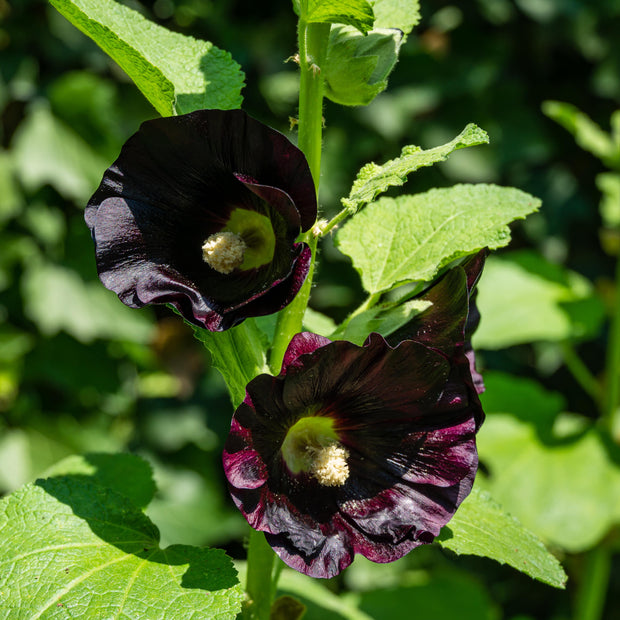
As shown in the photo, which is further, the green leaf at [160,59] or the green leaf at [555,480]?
the green leaf at [555,480]

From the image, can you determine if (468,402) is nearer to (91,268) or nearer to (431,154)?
(431,154)

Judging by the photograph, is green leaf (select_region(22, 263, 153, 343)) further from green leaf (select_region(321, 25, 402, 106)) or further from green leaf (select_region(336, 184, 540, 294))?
green leaf (select_region(321, 25, 402, 106))

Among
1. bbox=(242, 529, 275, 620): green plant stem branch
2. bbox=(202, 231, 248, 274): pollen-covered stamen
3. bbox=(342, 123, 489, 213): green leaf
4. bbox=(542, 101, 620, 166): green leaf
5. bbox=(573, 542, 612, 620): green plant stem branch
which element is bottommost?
bbox=(573, 542, 612, 620): green plant stem branch

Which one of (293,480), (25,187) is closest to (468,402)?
(293,480)

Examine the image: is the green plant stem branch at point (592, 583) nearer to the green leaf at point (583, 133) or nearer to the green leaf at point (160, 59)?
the green leaf at point (583, 133)

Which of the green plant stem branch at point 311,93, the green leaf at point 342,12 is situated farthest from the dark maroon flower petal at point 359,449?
the green leaf at point 342,12

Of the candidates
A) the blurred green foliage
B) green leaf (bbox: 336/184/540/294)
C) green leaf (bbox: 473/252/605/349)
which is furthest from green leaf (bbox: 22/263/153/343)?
green leaf (bbox: 336/184/540/294)
